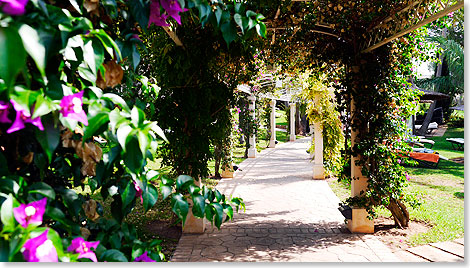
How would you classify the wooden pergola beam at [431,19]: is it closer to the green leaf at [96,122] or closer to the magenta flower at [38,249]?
the green leaf at [96,122]

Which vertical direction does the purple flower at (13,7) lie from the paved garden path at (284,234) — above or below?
above

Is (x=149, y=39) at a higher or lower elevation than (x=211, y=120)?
higher

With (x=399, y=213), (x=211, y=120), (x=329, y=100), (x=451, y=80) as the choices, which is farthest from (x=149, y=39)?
(x=451, y=80)

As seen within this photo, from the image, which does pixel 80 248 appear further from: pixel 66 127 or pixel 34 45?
pixel 34 45

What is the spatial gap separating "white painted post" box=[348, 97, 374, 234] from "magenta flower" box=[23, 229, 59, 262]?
4505 mm

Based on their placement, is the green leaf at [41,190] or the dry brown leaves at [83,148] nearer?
the green leaf at [41,190]

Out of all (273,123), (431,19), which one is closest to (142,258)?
(431,19)

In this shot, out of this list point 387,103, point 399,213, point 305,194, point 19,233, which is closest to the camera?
point 19,233

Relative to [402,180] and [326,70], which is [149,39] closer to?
[326,70]

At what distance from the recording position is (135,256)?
106 cm

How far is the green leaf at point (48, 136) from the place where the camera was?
0.76 m

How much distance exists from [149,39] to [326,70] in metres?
2.64

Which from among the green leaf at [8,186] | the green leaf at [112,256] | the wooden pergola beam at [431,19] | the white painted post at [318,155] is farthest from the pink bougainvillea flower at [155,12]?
the white painted post at [318,155]

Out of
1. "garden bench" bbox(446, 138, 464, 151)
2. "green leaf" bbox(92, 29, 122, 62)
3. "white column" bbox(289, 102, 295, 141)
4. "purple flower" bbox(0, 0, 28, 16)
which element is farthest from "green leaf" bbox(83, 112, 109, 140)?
"white column" bbox(289, 102, 295, 141)
